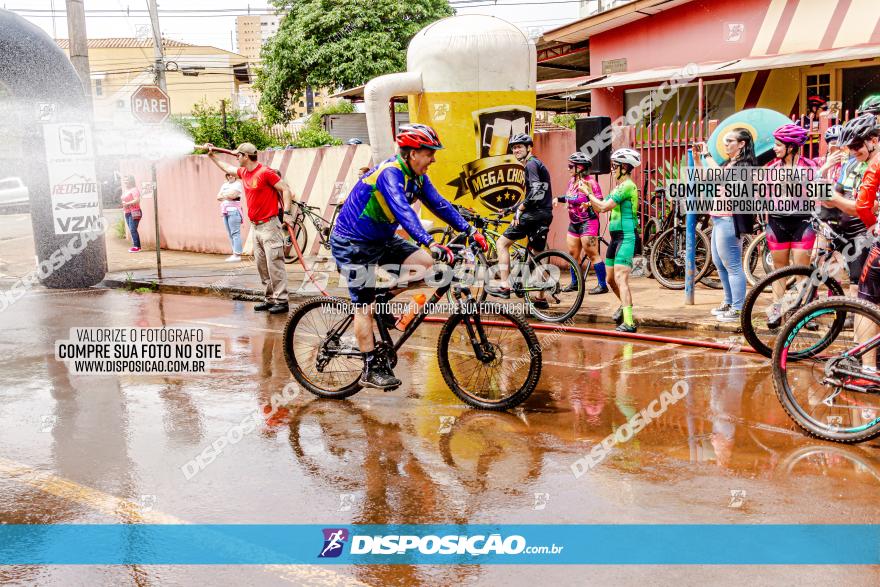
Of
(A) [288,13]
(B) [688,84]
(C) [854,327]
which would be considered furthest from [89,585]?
(A) [288,13]

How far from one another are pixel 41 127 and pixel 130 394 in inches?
310

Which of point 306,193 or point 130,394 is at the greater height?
point 306,193

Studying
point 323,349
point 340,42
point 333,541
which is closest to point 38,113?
point 323,349

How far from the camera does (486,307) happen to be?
6.68 metres

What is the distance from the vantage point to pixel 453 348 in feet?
22.6

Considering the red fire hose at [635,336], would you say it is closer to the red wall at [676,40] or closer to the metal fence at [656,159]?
the metal fence at [656,159]

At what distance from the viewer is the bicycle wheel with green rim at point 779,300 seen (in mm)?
7332

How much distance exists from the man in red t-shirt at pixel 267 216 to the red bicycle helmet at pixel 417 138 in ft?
16.8

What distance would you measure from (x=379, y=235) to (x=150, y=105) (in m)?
9.08

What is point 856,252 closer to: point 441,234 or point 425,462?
point 425,462

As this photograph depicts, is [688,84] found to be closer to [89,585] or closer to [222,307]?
[222,307]

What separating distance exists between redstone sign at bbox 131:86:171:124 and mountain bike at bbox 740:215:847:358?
10009mm

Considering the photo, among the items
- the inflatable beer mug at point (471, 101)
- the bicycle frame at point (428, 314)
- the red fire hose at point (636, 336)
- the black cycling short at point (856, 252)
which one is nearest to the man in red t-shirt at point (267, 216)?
the inflatable beer mug at point (471, 101)

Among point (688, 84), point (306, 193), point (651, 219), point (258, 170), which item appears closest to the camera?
point (258, 170)
